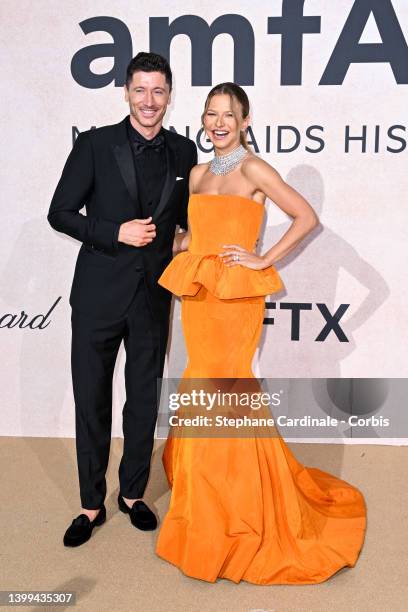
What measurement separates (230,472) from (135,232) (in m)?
1.01

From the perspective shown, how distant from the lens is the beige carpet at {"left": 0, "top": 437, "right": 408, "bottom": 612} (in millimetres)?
2439

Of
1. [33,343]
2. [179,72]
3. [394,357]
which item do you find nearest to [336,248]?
[394,357]

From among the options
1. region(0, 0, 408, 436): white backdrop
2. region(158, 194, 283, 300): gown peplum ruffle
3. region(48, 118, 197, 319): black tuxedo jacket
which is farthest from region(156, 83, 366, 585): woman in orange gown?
region(0, 0, 408, 436): white backdrop

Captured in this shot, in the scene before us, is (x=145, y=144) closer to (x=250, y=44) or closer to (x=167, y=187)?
(x=167, y=187)

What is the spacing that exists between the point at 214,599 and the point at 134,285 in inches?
48.1

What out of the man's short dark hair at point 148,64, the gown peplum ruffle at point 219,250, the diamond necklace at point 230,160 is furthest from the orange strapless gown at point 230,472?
the man's short dark hair at point 148,64

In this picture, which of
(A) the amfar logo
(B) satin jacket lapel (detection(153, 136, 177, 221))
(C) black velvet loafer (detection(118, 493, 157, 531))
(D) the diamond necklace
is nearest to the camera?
(D) the diamond necklace

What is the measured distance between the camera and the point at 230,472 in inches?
104

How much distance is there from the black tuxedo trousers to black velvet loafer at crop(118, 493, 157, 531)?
0.06 m

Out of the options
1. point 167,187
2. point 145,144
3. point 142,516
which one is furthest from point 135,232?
point 142,516

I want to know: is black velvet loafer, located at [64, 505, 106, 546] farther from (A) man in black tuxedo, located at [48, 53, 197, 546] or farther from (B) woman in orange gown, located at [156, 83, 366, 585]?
(B) woman in orange gown, located at [156, 83, 366, 585]

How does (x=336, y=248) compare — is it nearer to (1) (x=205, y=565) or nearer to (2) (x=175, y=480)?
(2) (x=175, y=480)

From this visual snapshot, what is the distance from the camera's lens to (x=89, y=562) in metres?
2.67

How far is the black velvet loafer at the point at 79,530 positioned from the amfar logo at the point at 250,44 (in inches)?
87.6
